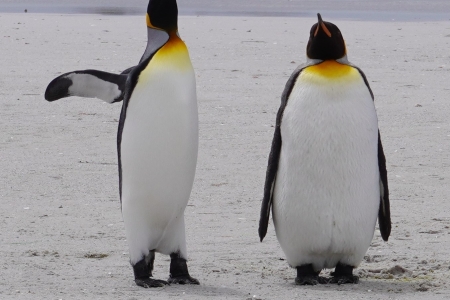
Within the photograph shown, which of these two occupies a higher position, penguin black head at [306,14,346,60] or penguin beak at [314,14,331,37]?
penguin beak at [314,14,331,37]

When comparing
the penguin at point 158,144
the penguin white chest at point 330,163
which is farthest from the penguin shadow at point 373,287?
the penguin at point 158,144

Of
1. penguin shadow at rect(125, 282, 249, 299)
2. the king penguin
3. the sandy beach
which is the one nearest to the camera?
penguin shadow at rect(125, 282, 249, 299)

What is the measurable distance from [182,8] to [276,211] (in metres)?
17.9

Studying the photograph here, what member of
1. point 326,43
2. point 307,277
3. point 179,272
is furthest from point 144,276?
point 326,43

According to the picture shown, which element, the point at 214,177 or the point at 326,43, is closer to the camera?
the point at 326,43

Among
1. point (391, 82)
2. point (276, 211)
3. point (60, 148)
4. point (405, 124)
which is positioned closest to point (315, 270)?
point (276, 211)

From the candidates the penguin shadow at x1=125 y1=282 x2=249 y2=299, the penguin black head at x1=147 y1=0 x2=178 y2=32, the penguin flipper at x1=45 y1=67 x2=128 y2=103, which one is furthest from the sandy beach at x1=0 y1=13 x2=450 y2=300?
the penguin black head at x1=147 y1=0 x2=178 y2=32

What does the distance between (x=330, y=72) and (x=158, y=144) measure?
2.76 ft

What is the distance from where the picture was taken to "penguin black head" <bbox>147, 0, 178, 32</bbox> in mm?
4336

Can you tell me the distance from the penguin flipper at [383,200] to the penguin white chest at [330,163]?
6cm

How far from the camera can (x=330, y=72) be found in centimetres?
432

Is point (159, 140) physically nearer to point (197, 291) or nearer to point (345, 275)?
point (197, 291)

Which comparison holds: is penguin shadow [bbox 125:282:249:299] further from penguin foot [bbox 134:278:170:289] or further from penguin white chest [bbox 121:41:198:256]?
penguin white chest [bbox 121:41:198:256]

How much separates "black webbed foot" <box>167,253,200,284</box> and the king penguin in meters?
0.49
